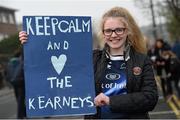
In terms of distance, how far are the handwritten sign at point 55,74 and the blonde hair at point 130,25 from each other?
293mm

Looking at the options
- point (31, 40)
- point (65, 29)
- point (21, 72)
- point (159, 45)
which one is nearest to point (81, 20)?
point (65, 29)

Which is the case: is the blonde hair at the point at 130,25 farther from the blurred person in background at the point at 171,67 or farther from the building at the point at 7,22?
the building at the point at 7,22

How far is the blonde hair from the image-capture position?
13.1 ft

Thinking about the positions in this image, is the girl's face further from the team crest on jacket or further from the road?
the road

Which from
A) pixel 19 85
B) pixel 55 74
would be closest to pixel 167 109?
pixel 19 85

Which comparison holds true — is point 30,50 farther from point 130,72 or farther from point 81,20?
point 130,72

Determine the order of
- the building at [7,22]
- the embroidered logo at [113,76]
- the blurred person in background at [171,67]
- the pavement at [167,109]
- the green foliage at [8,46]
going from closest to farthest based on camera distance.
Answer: the embroidered logo at [113,76] < the pavement at [167,109] < the blurred person in background at [171,67] < the green foliage at [8,46] < the building at [7,22]

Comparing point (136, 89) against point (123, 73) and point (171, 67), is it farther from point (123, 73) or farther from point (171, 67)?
point (171, 67)

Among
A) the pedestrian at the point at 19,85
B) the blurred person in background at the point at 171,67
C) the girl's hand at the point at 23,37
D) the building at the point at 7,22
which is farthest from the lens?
the building at the point at 7,22

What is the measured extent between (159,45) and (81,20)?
10.8 metres

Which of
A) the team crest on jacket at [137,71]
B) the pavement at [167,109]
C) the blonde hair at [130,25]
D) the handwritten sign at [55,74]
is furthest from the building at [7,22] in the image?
the team crest on jacket at [137,71]

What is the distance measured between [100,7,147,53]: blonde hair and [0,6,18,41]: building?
56.0 metres

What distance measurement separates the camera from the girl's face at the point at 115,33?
398 centimetres

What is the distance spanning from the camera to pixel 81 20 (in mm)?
4336
